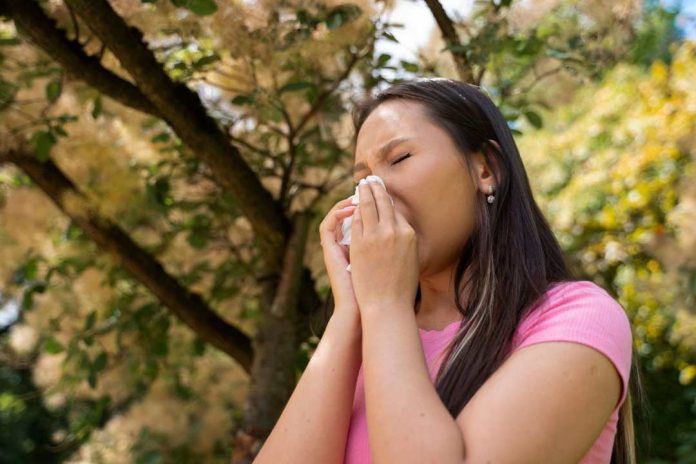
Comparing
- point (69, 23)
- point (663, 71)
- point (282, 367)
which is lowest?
point (663, 71)

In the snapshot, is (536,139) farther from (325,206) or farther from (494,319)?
(494,319)

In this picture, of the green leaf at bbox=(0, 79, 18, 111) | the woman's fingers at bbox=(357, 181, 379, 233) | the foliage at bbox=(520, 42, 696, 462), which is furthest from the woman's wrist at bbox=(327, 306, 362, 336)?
the foliage at bbox=(520, 42, 696, 462)

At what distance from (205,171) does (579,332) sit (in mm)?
1697

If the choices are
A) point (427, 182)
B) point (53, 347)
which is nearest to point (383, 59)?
point (427, 182)

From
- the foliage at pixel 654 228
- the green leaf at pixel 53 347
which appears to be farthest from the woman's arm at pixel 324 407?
the foliage at pixel 654 228

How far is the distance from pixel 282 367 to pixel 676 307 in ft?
8.71

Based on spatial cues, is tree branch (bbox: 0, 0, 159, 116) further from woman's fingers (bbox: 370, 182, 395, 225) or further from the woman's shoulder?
the woman's shoulder

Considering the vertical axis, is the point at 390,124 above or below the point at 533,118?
above

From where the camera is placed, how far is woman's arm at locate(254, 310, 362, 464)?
3.78ft

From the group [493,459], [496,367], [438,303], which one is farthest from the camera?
[438,303]

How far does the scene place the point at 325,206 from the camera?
8.12ft

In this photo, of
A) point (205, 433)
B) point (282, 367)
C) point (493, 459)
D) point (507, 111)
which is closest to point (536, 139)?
point (205, 433)

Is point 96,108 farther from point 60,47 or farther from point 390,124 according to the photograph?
point 390,124

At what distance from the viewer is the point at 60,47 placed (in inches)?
75.3
